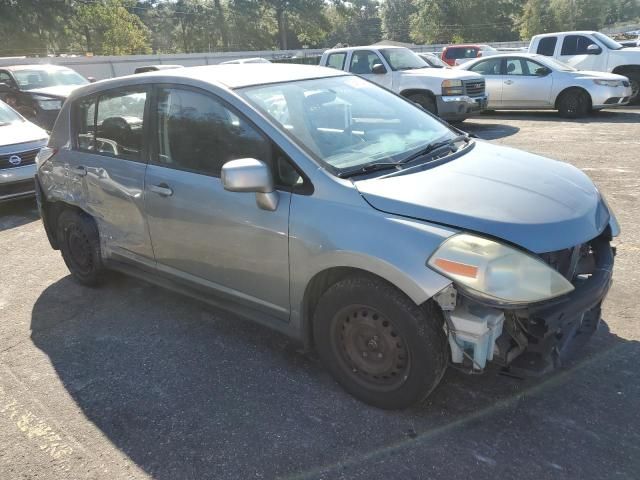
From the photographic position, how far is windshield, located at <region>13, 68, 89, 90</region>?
13102 mm

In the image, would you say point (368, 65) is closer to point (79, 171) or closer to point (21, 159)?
point (21, 159)

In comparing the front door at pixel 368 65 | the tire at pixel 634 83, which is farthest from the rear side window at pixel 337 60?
the tire at pixel 634 83

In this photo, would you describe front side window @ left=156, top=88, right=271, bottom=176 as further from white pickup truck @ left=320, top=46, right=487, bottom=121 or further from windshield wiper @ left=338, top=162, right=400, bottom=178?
white pickup truck @ left=320, top=46, right=487, bottom=121

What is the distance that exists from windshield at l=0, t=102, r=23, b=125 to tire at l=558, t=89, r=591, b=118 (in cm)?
1091

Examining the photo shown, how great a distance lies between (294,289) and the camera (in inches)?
116

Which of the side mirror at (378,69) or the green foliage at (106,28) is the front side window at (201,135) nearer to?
the side mirror at (378,69)

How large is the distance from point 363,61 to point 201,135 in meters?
9.60

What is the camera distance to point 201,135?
3.33m

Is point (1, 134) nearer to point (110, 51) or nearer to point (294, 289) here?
point (294, 289)

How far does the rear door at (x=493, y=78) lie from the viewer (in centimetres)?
1283

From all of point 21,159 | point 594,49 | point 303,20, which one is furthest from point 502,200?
point 303,20

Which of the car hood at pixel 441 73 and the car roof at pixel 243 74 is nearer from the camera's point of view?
the car roof at pixel 243 74

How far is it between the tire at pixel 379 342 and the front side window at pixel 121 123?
6.16 ft

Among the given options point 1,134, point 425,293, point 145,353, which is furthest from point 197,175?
point 1,134
